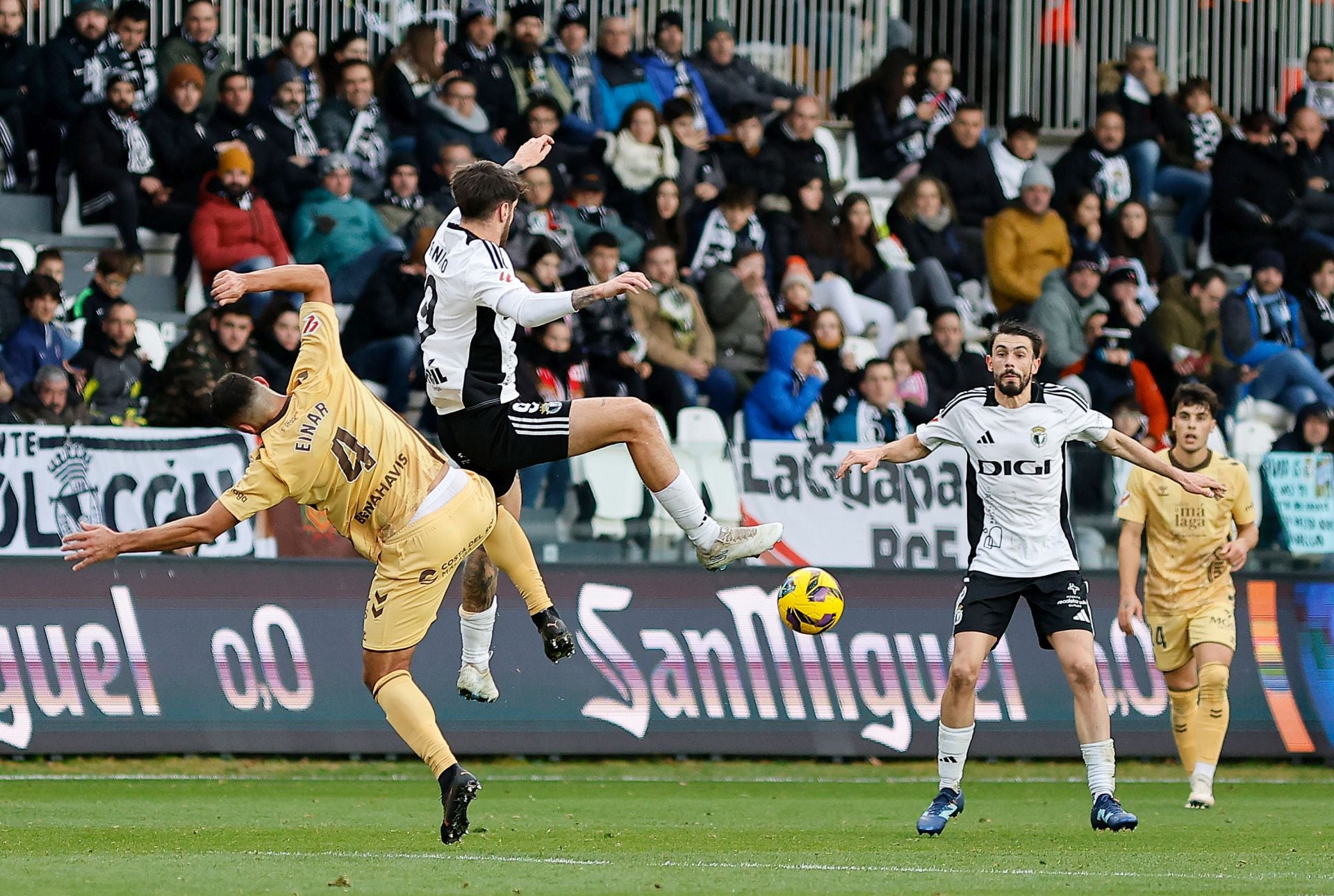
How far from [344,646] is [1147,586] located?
17.5 ft

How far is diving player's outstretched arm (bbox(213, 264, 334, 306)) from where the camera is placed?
8.70 meters

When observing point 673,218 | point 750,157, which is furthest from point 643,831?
point 750,157

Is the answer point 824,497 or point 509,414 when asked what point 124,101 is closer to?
point 824,497

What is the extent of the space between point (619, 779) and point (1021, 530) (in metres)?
4.20

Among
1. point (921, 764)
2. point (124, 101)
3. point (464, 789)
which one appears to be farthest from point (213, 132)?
point (464, 789)

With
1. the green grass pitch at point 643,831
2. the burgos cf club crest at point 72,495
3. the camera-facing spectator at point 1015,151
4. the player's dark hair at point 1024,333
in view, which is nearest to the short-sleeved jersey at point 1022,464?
the player's dark hair at point 1024,333

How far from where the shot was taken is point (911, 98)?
20406mm

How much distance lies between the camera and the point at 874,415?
1595 cm

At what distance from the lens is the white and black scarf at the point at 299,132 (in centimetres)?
1720

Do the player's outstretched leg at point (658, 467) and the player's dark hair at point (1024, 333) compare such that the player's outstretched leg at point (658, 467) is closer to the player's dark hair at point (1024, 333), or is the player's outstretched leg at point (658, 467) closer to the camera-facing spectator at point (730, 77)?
the player's dark hair at point (1024, 333)

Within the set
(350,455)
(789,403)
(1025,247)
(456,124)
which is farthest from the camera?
(1025,247)

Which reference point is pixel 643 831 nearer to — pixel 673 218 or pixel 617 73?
pixel 673 218

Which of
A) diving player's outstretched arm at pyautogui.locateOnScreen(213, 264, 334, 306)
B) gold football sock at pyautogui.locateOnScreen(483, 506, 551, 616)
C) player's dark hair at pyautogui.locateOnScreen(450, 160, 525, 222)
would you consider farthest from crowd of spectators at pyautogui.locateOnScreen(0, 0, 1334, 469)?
diving player's outstretched arm at pyautogui.locateOnScreen(213, 264, 334, 306)

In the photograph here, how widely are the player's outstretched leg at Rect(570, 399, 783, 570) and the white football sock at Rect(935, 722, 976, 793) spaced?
1402 mm
